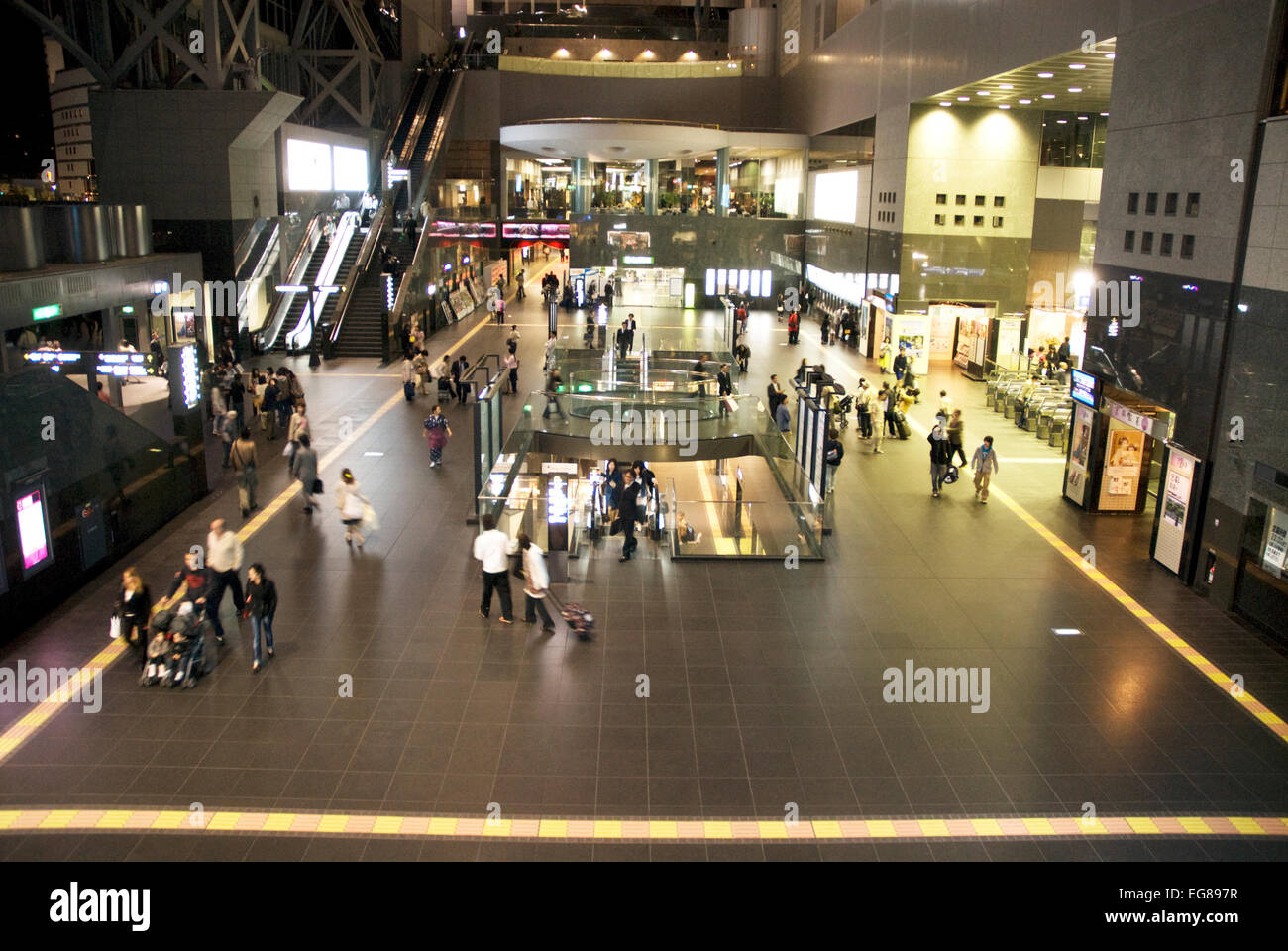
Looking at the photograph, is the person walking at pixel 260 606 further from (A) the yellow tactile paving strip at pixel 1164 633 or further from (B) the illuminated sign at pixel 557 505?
(A) the yellow tactile paving strip at pixel 1164 633

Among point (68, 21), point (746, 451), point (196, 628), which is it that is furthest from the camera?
point (68, 21)

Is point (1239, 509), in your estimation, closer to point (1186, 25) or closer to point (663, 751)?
point (1186, 25)

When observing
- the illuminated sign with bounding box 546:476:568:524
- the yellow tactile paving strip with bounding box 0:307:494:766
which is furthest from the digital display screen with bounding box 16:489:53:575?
the illuminated sign with bounding box 546:476:568:524

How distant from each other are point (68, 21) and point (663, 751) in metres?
27.9

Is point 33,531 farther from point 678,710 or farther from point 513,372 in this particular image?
point 513,372

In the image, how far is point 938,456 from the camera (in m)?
15.8

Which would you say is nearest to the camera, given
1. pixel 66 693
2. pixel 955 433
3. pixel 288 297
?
pixel 66 693

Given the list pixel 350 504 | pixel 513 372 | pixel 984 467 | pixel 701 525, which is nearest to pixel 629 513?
pixel 701 525

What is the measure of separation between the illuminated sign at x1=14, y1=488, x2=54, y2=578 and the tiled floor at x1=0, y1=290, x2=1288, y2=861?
0.66 m

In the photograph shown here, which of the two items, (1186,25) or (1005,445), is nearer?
(1186,25)

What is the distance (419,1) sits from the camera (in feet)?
153

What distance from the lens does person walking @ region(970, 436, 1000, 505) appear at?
49.9ft

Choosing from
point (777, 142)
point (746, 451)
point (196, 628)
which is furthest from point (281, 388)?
point (777, 142)

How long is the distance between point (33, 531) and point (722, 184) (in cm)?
3640
